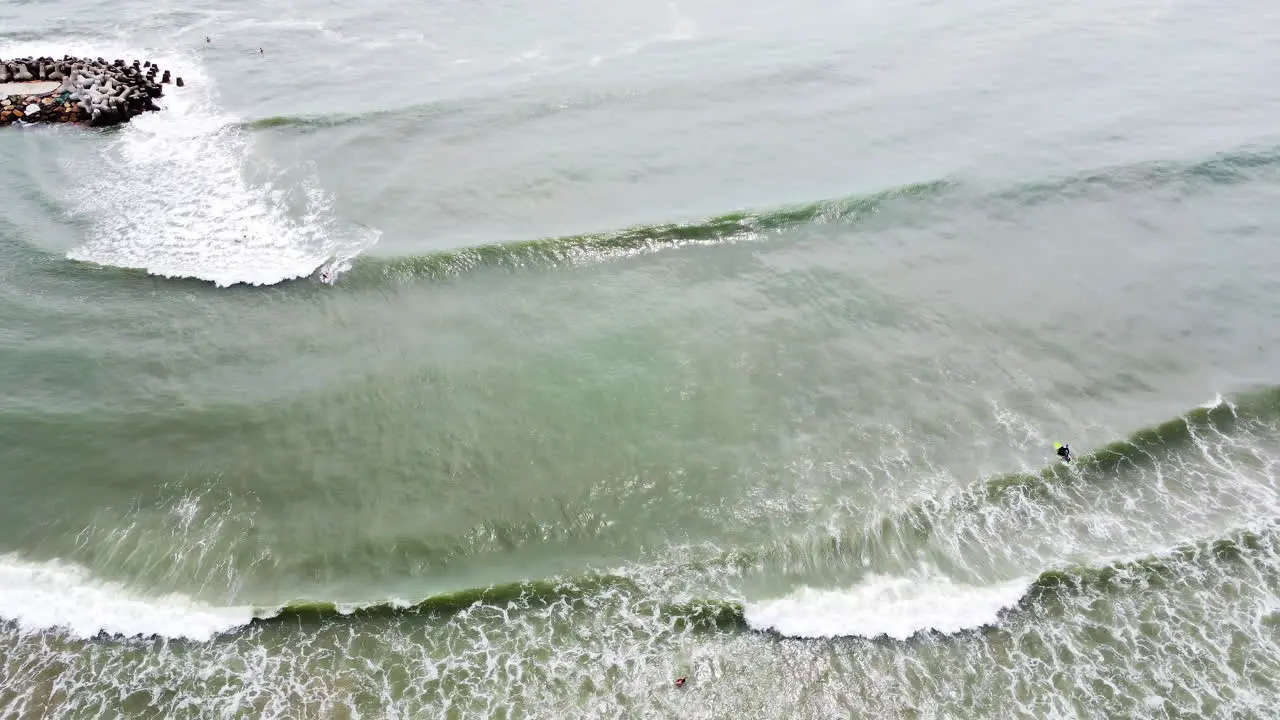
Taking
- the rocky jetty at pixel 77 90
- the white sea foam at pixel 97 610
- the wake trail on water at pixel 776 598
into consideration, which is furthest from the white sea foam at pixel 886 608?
the rocky jetty at pixel 77 90

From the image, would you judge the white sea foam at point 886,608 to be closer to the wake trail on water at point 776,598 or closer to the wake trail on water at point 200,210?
the wake trail on water at point 776,598

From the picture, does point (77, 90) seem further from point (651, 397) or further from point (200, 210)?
point (651, 397)

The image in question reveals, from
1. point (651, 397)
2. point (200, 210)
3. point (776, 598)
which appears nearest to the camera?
point (776, 598)

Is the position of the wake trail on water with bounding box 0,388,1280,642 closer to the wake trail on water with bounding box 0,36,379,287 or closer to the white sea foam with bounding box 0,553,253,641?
the white sea foam with bounding box 0,553,253,641

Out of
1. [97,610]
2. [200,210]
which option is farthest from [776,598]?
[200,210]

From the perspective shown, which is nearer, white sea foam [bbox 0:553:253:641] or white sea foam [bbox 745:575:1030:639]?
white sea foam [bbox 0:553:253:641]

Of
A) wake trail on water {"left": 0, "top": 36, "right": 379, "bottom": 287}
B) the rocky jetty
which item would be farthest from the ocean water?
the rocky jetty
